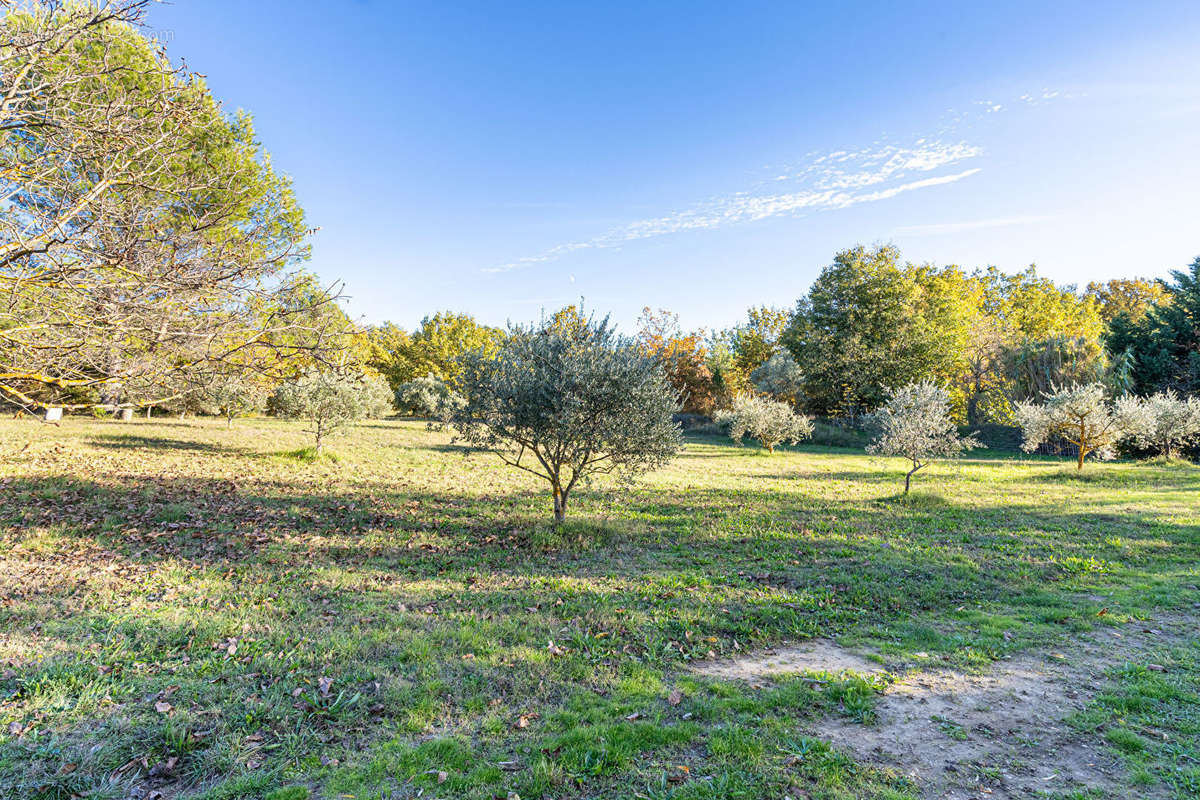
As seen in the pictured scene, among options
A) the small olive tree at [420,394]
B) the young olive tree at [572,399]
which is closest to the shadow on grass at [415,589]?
the young olive tree at [572,399]

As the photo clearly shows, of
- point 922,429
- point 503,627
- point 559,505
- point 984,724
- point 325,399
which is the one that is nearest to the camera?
point 984,724

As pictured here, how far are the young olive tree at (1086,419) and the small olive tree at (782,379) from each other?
18107 mm

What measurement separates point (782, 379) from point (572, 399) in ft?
123

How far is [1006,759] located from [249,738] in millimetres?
6288

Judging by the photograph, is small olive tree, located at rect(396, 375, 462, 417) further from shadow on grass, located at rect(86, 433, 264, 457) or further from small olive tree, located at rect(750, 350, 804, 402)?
small olive tree, located at rect(750, 350, 804, 402)

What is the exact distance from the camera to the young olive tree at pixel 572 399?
10.8m

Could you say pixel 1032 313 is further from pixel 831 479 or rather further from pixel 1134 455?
pixel 831 479

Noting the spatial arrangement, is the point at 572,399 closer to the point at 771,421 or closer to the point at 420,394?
the point at 771,421

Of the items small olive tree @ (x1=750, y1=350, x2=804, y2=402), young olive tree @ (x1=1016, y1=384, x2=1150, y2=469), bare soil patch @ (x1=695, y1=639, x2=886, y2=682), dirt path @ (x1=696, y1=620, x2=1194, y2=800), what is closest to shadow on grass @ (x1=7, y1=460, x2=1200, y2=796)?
bare soil patch @ (x1=695, y1=639, x2=886, y2=682)

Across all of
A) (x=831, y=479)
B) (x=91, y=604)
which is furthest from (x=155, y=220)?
(x=831, y=479)

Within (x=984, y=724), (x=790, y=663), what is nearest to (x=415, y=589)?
(x=790, y=663)

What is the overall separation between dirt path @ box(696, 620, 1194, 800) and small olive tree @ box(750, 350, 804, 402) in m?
38.5

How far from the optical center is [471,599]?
779cm

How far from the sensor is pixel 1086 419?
25062mm
